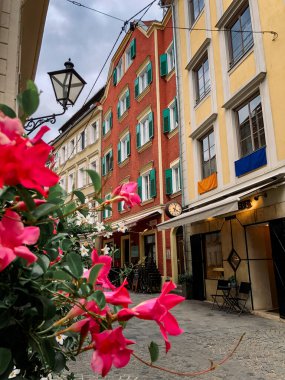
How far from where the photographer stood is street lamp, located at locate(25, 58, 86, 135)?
607 cm

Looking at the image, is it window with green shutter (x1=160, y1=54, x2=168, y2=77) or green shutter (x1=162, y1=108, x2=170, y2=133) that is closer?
green shutter (x1=162, y1=108, x2=170, y2=133)

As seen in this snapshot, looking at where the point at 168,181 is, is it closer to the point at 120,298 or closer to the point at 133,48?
the point at 133,48

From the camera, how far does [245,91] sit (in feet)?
34.6

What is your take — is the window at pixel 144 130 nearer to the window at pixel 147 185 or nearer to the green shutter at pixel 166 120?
the green shutter at pixel 166 120

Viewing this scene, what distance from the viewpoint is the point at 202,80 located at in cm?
1387

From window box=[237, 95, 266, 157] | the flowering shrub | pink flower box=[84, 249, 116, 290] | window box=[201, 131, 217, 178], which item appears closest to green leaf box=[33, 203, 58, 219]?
the flowering shrub

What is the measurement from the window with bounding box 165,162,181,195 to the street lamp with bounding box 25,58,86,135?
10042 millimetres

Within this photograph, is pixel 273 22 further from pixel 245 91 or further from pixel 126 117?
pixel 126 117

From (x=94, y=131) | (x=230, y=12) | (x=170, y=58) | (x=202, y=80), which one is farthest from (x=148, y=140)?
(x=94, y=131)

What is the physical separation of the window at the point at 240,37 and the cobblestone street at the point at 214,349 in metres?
7.96

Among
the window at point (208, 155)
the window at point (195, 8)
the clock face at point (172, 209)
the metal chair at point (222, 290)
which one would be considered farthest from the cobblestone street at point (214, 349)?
the window at point (195, 8)

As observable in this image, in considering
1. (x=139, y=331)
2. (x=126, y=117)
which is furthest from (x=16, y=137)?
(x=126, y=117)

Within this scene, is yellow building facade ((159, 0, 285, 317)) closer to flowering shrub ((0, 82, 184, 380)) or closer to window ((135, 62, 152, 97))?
window ((135, 62, 152, 97))

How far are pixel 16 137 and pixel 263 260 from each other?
35.1 ft
